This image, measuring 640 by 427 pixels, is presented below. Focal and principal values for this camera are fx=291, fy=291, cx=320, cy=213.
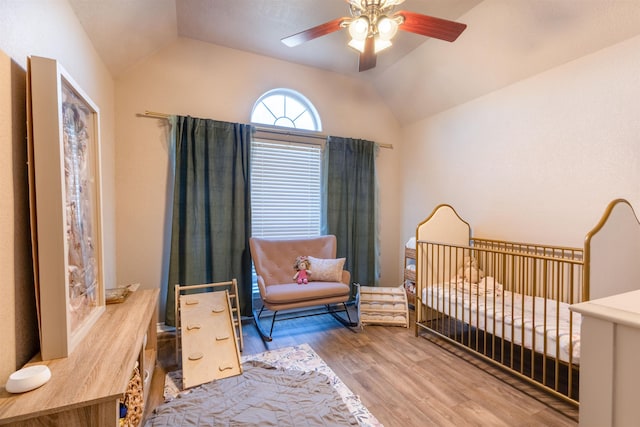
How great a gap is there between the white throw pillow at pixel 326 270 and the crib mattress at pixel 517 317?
86 cm

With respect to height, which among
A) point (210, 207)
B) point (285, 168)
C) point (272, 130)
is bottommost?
point (210, 207)

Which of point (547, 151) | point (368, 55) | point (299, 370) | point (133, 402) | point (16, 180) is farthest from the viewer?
point (547, 151)

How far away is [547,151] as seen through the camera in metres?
2.58

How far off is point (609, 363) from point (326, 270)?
2393mm

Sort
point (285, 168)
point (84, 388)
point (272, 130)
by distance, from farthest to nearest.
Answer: point (285, 168) → point (272, 130) → point (84, 388)

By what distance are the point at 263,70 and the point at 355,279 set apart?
271 centimetres

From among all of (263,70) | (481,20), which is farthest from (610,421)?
(263,70)

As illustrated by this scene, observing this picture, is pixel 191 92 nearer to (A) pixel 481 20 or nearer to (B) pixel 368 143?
(B) pixel 368 143

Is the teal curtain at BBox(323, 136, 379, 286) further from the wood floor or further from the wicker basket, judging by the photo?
the wicker basket

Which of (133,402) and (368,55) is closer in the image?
(133,402)

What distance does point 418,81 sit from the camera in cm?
340

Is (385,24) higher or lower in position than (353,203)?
higher

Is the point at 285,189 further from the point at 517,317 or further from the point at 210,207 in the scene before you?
the point at 517,317

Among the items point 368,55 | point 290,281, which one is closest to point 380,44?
point 368,55
